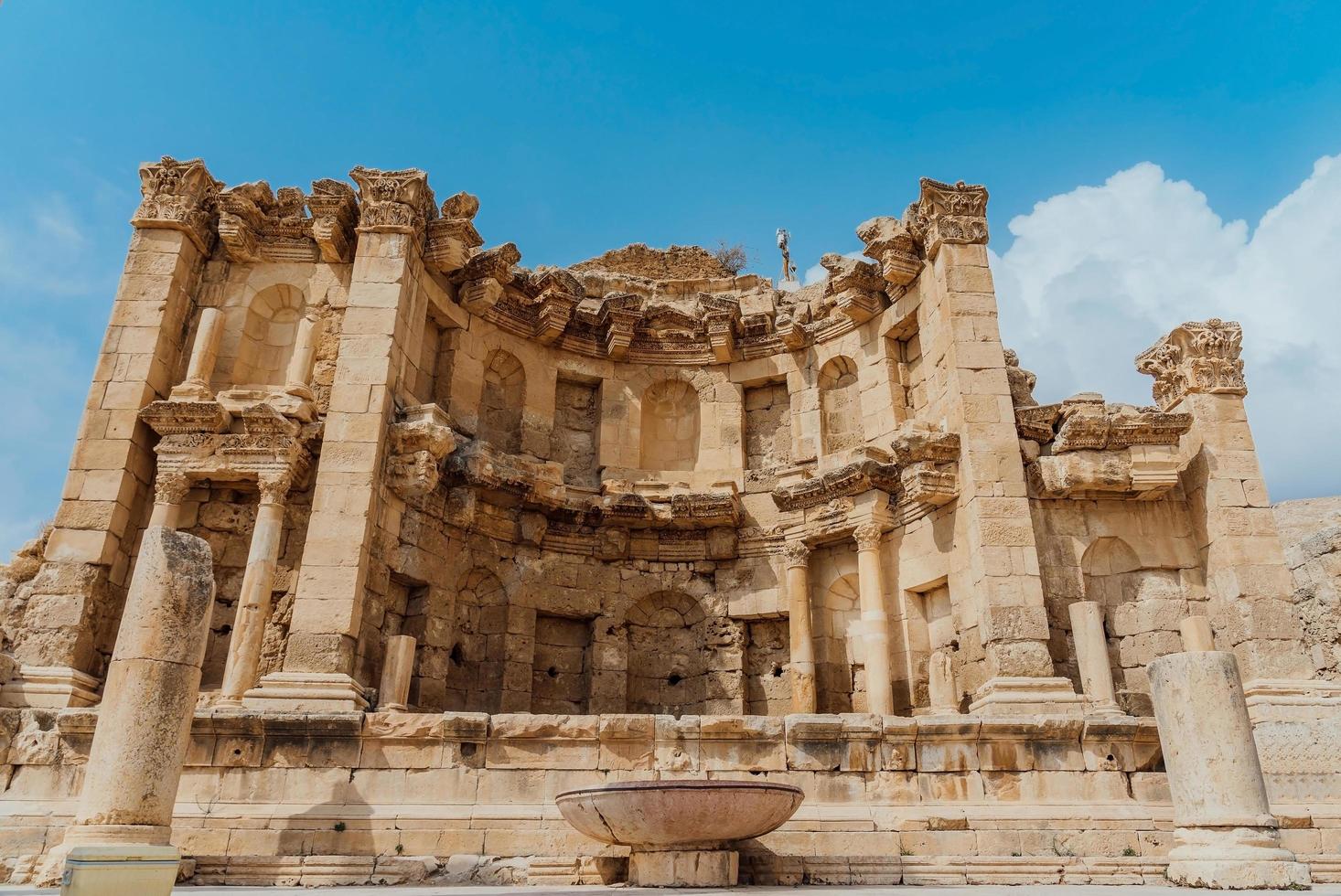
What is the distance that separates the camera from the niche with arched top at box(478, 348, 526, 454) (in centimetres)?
1591

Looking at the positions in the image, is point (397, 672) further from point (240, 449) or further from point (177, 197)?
point (177, 197)

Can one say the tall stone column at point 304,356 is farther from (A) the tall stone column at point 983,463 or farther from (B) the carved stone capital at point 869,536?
(A) the tall stone column at point 983,463

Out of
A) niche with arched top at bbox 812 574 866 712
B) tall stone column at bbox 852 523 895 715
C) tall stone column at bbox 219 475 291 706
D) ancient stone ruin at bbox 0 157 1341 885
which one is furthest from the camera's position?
niche with arched top at bbox 812 574 866 712

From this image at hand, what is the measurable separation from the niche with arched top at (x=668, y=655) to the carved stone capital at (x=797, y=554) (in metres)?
1.87

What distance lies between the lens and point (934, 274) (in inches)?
560

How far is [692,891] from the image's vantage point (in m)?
7.36

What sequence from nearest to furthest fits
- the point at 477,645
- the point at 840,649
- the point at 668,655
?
1. the point at 477,645
2. the point at 840,649
3. the point at 668,655

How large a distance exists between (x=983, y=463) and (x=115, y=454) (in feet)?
39.0

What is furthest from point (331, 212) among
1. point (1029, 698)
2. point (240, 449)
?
point (1029, 698)

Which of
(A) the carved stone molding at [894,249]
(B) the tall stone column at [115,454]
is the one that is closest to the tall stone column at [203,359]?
(B) the tall stone column at [115,454]

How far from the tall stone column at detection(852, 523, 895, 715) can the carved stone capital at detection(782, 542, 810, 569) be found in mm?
908

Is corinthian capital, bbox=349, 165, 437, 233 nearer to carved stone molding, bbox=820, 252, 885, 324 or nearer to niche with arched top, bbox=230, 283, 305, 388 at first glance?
niche with arched top, bbox=230, 283, 305, 388

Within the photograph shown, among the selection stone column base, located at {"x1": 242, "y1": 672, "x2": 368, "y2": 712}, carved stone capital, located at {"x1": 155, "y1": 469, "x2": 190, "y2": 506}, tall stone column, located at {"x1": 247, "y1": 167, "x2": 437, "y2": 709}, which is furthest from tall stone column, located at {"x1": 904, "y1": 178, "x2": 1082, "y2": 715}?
carved stone capital, located at {"x1": 155, "y1": 469, "x2": 190, "y2": 506}

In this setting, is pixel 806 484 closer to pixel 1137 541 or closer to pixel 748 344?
pixel 748 344
